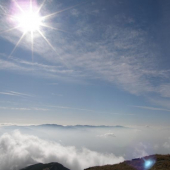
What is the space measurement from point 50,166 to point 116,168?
18595 cm

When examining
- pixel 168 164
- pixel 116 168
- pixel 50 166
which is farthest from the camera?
pixel 50 166

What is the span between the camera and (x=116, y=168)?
1287 inches

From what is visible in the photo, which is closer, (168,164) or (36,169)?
(168,164)

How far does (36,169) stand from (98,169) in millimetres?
203353

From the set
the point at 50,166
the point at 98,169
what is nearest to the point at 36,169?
the point at 50,166

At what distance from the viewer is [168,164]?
2939cm

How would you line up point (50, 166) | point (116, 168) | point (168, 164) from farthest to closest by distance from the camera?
point (50, 166) → point (116, 168) → point (168, 164)

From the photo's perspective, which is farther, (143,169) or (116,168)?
(116,168)

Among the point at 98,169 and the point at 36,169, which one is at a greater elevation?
the point at 98,169

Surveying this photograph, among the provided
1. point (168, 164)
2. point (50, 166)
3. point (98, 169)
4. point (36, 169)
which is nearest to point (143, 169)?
point (168, 164)

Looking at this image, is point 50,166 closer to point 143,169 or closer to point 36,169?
point 36,169

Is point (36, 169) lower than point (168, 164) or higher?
lower

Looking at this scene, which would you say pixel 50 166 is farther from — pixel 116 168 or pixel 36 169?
pixel 116 168

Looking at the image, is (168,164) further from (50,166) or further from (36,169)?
(36,169)
